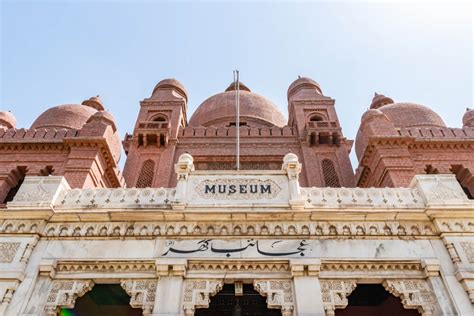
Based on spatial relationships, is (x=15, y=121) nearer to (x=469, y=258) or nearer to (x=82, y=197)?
(x=82, y=197)

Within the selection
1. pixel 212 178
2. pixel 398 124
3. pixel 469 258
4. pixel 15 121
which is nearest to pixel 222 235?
pixel 212 178

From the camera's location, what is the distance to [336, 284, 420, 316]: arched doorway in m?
10.7

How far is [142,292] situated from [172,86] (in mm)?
16970

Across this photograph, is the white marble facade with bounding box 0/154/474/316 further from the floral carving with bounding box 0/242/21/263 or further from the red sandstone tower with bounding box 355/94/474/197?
the red sandstone tower with bounding box 355/94/474/197

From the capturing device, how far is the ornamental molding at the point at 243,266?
833cm

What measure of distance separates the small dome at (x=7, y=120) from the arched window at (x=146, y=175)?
827 cm

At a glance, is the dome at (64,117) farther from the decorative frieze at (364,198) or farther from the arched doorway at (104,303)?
the decorative frieze at (364,198)

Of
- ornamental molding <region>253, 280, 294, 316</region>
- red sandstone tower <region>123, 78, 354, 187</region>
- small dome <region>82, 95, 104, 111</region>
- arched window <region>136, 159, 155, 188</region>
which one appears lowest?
ornamental molding <region>253, 280, 294, 316</region>

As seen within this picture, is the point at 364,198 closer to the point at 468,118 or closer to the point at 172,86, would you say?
the point at 468,118

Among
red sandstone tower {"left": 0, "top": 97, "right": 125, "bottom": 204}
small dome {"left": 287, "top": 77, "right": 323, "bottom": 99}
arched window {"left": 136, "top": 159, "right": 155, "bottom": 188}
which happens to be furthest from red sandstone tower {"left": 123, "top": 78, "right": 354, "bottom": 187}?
small dome {"left": 287, "top": 77, "right": 323, "bottom": 99}

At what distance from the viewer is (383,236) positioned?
28.7 ft

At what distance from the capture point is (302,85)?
77.4 ft

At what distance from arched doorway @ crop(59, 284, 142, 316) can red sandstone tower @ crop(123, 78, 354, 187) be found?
6.03 metres

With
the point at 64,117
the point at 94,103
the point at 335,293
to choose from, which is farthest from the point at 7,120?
the point at 335,293
